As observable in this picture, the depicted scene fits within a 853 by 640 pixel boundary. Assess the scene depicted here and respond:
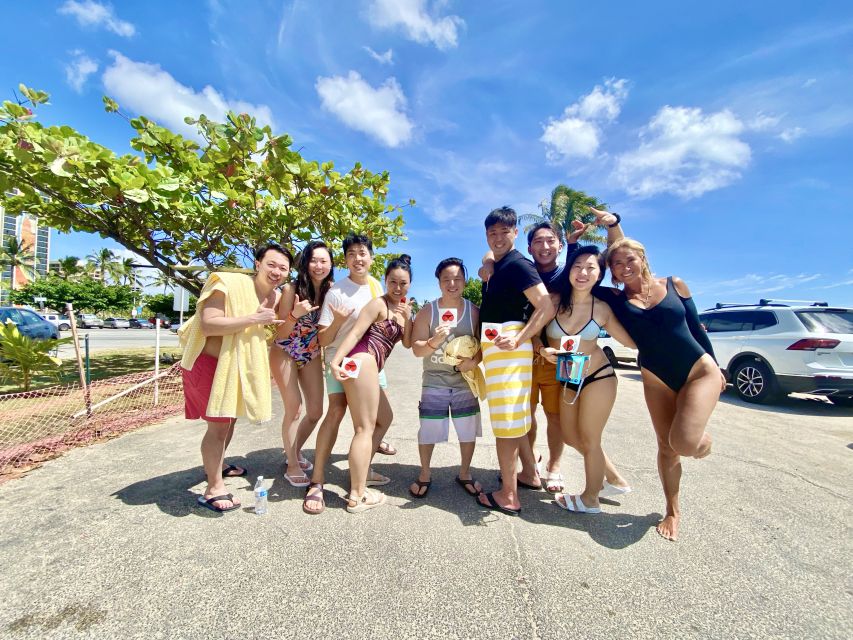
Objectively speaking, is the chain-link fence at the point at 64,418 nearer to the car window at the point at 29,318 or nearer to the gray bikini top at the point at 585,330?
the gray bikini top at the point at 585,330

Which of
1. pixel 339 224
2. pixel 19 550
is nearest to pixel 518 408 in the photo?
pixel 19 550

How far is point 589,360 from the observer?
2.49 metres

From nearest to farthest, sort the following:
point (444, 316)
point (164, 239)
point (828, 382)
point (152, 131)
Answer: point (444, 316) < point (152, 131) < point (828, 382) < point (164, 239)

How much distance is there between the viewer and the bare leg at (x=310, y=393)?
3.04m

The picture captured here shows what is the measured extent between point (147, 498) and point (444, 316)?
266 centimetres

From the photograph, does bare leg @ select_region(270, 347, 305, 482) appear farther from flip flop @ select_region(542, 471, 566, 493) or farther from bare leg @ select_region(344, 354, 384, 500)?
flip flop @ select_region(542, 471, 566, 493)

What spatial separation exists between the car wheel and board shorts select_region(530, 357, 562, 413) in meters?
6.02

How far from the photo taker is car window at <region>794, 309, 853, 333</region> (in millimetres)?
5777

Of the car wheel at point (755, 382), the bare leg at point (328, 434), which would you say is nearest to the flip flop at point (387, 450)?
the bare leg at point (328, 434)

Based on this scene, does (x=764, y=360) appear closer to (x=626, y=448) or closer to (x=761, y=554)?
(x=626, y=448)

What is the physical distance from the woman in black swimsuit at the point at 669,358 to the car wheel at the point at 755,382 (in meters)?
5.59

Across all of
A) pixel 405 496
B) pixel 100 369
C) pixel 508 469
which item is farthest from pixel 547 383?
pixel 100 369

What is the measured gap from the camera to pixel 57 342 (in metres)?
6.32

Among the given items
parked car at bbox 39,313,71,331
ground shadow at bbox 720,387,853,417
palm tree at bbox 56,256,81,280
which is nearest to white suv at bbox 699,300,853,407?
ground shadow at bbox 720,387,853,417
